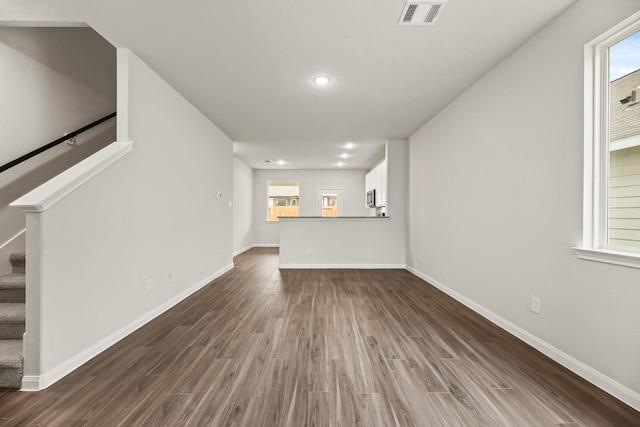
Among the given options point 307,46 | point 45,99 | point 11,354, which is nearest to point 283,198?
point 45,99

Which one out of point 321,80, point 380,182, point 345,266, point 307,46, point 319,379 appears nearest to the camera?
point 319,379

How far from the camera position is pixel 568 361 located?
183 centimetres

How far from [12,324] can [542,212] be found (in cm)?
398

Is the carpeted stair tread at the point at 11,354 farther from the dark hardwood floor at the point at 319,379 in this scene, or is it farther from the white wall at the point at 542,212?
the white wall at the point at 542,212

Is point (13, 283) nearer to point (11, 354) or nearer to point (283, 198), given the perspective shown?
point (11, 354)

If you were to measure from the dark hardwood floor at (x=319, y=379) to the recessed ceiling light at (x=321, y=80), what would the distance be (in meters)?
2.55

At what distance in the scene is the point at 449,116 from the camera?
11.6ft

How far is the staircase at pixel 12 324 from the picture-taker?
160 centimetres

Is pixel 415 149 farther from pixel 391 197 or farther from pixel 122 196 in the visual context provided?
pixel 122 196

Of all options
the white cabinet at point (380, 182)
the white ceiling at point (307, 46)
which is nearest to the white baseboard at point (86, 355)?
the white ceiling at point (307, 46)

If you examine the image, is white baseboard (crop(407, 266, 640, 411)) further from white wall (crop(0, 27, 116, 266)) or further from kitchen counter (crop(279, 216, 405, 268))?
white wall (crop(0, 27, 116, 266))

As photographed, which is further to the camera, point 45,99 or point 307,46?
point 45,99

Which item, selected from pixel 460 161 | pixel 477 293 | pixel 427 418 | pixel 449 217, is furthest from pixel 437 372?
pixel 460 161

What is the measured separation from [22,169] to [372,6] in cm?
339
